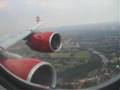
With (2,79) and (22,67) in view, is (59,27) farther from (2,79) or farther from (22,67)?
(2,79)

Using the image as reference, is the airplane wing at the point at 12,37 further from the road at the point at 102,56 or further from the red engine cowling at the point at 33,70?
the road at the point at 102,56

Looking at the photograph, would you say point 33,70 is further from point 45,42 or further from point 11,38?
point 45,42

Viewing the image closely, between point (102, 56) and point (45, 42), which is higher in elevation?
point (102, 56)

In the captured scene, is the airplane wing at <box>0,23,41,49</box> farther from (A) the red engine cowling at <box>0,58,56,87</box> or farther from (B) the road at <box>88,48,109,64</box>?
(B) the road at <box>88,48,109,64</box>

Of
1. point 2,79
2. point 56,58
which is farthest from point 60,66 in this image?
point 2,79

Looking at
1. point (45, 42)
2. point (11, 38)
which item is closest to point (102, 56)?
point (11, 38)

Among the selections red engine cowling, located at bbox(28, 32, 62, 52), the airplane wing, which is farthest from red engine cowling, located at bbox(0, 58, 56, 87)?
red engine cowling, located at bbox(28, 32, 62, 52)

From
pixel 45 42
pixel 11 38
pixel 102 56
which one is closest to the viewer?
pixel 102 56
